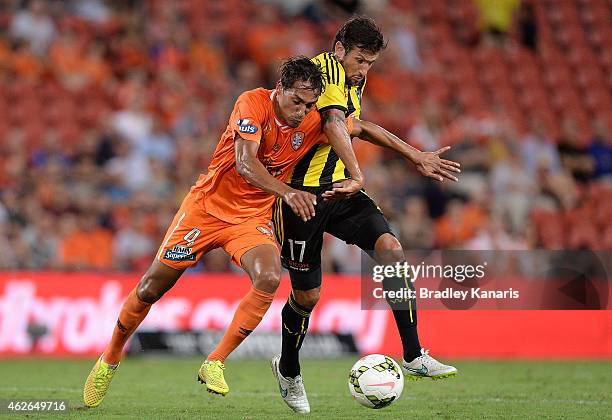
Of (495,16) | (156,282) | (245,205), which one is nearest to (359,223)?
(245,205)

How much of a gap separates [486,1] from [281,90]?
1250 centimetres

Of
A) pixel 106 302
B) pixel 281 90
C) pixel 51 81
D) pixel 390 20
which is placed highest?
pixel 390 20

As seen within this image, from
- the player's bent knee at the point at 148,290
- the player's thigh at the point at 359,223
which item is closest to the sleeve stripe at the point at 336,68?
the player's thigh at the point at 359,223

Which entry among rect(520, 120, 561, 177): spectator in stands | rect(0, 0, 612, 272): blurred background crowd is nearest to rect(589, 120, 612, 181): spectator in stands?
rect(0, 0, 612, 272): blurred background crowd

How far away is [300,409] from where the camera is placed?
24.7 ft

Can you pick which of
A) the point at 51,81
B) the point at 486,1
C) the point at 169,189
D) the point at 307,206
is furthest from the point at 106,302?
the point at 486,1

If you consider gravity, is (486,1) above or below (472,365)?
above

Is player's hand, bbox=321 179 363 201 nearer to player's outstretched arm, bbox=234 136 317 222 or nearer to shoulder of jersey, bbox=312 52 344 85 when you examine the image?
player's outstretched arm, bbox=234 136 317 222

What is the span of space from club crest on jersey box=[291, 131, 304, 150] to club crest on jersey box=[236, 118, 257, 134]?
45cm

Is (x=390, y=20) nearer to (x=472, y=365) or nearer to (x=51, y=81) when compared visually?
(x=51, y=81)

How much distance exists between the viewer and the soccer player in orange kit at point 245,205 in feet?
22.7

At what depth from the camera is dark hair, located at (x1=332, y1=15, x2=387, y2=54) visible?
24.1ft

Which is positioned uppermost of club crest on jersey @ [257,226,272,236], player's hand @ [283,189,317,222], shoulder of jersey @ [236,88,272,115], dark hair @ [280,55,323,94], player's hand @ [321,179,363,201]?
dark hair @ [280,55,323,94]

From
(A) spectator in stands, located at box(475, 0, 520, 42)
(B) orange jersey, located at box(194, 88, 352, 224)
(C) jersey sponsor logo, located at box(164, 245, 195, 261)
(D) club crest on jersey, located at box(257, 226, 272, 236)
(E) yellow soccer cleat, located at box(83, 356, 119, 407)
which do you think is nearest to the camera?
(B) orange jersey, located at box(194, 88, 352, 224)
